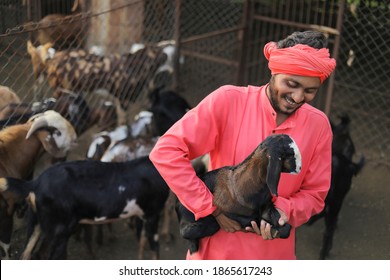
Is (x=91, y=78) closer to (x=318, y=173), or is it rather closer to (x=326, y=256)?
(x=326, y=256)

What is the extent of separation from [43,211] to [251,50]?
212 inches

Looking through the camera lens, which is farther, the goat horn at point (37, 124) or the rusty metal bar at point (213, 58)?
the rusty metal bar at point (213, 58)

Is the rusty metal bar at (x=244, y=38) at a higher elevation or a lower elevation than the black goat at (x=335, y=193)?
higher

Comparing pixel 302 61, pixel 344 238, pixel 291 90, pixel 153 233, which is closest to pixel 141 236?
pixel 153 233

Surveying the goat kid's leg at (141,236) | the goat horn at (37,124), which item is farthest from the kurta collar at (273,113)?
the goat horn at (37,124)

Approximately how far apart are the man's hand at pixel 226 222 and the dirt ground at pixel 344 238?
2.92 meters

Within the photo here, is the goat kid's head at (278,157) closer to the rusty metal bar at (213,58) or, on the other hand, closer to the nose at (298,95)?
the nose at (298,95)

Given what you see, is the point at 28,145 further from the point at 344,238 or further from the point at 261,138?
the point at 344,238

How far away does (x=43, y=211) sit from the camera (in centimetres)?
427

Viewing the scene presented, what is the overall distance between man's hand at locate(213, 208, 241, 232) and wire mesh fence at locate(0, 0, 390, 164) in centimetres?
279

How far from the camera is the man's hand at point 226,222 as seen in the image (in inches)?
97.6

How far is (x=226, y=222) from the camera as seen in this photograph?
8.13ft

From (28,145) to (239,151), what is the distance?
2.97 meters
